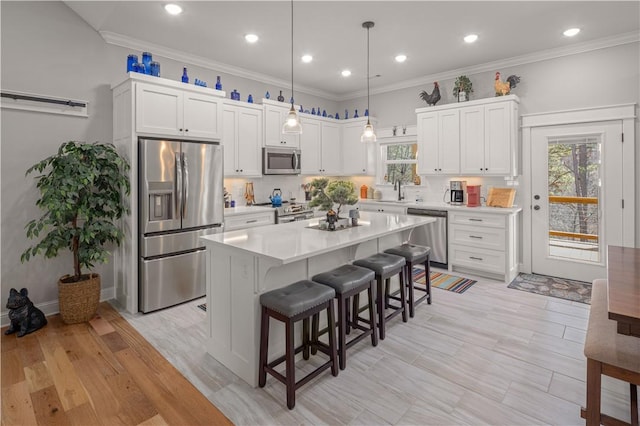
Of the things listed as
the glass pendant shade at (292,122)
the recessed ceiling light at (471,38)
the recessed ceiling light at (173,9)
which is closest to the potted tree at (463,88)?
the recessed ceiling light at (471,38)

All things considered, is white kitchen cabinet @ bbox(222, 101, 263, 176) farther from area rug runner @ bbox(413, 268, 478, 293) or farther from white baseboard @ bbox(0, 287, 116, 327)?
area rug runner @ bbox(413, 268, 478, 293)

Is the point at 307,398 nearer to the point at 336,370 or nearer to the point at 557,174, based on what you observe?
the point at 336,370

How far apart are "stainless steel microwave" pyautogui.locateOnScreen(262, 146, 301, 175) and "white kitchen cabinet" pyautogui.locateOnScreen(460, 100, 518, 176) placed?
2.55 meters

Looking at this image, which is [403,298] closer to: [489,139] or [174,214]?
[174,214]

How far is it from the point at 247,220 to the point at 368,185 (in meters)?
2.85

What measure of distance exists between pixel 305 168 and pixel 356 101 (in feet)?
6.13

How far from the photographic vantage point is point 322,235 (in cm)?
277

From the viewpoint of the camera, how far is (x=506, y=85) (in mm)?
4652

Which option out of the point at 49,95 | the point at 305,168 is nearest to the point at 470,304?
the point at 305,168

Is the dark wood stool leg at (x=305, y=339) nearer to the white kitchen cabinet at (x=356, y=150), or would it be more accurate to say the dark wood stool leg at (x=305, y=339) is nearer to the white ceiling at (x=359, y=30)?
the white ceiling at (x=359, y=30)

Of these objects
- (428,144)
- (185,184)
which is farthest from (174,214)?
(428,144)

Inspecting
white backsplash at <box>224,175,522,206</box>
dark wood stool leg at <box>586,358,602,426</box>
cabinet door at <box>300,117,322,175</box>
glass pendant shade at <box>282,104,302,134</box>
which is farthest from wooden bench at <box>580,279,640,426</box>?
cabinet door at <box>300,117,322,175</box>

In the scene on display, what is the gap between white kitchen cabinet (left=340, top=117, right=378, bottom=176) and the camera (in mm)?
6289

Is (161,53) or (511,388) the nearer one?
(511,388)
